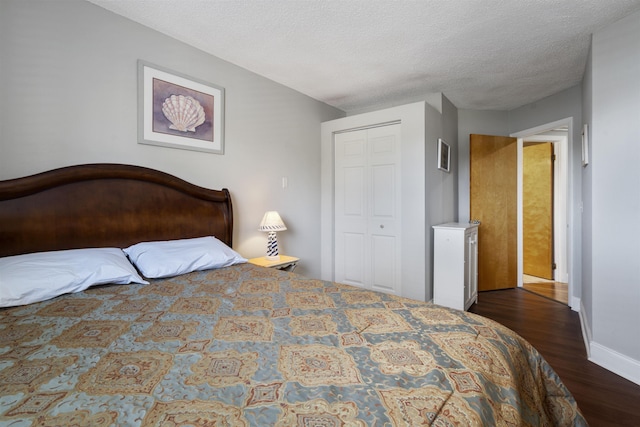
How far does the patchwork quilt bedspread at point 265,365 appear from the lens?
2.15ft

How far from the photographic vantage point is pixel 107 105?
2051mm

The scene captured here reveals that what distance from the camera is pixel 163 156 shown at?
235cm

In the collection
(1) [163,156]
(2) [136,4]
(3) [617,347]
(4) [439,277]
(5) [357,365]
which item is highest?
(2) [136,4]

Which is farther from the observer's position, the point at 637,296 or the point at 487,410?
the point at 637,296

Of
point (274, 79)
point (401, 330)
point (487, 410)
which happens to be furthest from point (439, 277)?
point (274, 79)

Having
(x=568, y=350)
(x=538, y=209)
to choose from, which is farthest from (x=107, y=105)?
(x=538, y=209)

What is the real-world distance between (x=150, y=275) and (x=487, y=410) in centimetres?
178

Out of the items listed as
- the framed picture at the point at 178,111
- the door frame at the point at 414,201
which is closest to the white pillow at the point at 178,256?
the framed picture at the point at 178,111

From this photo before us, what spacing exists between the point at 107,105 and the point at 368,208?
265 centimetres

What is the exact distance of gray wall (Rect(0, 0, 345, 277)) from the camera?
1729 millimetres

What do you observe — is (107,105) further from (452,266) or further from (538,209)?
(538,209)

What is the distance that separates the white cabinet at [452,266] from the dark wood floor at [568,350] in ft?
1.47

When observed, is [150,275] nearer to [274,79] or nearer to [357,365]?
[357,365]

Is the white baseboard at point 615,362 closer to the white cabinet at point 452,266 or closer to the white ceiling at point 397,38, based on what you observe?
the white cabinet at point 452,266
